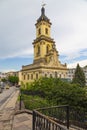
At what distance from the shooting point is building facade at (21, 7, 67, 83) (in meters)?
66.5

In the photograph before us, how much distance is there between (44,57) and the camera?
69625mm

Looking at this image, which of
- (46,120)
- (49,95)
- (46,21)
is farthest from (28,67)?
(46,120)

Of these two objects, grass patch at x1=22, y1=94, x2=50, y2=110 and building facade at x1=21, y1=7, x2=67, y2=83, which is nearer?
grass patch at x1=22, y1=94, x2=50, y2=110

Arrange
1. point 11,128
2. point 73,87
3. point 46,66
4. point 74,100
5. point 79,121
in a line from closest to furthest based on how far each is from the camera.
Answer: point 11,128
point 79,121
point 74,100
point 73,87
point 46,66

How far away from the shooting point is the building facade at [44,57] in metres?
66.5

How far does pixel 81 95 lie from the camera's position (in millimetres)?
23844

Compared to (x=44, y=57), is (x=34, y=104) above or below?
below

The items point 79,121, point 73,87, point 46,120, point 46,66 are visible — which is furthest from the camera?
point 46,66

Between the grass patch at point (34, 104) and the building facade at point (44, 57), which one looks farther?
the building facade at point (44, 57)

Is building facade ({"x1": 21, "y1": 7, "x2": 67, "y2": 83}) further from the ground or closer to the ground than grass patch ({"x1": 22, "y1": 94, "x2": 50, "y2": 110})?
further from the ground

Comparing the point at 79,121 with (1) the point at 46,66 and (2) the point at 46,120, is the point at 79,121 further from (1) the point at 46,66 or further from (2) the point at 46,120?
(1) the point at 46,66

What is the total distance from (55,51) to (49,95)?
41795 millimetres

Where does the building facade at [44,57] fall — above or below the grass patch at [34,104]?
above

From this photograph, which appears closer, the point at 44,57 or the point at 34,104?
the point at 34,104
